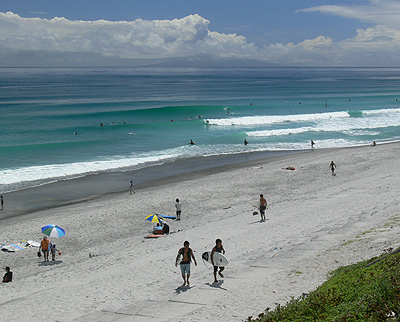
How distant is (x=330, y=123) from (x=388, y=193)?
44005mm

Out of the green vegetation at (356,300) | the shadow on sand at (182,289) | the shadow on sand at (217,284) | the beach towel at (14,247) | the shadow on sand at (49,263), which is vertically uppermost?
the green vegetation at (356,300)

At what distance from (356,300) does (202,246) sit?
8493 millimetres

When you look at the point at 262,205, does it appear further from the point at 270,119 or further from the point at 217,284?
the point at 270,119

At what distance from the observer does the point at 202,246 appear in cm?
1603

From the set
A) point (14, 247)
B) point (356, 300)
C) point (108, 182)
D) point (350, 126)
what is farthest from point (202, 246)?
point (350, 126)

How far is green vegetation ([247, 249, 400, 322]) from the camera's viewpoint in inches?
289

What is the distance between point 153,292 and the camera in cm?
1183

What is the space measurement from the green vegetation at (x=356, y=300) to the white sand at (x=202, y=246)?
1.53 metres

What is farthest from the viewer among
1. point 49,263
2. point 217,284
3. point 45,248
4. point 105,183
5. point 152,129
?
point 152,129

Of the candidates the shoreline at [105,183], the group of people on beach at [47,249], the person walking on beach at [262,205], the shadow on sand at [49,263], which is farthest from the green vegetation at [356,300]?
the shoreline at [105,183]

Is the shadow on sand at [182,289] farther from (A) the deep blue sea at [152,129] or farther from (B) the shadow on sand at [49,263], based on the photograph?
(A) the deep blue sea at [152,129]

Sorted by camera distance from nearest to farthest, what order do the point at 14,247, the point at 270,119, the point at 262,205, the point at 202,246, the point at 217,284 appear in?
the point at 217,284, the point at 202,246, the point at 14,247, the point at 262,205, the point at 270,119

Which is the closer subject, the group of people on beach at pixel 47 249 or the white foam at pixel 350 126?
the group of people on beach at pixel 47 249

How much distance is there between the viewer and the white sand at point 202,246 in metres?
10.9
